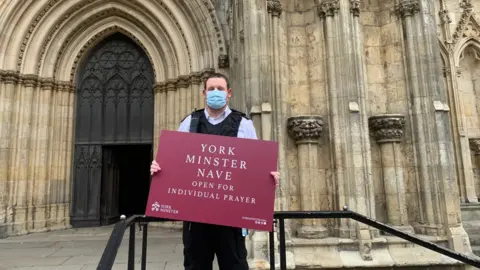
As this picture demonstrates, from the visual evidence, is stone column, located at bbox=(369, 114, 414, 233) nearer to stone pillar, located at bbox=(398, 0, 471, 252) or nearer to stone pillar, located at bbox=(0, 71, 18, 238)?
stone pillar, located at bbox=(398, 0, 471, 252)

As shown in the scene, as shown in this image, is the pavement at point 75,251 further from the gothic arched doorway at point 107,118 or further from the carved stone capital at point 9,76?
the carved stone capital at point 9,76

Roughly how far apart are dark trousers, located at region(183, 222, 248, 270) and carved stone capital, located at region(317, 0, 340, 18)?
171 inches

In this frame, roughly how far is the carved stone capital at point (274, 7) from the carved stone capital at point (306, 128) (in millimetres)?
1747

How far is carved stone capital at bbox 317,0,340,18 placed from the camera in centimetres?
538

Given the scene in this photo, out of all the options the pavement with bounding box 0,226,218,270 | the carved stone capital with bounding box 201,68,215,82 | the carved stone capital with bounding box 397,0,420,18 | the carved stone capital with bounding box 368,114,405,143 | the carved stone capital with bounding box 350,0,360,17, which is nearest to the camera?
the pavement with bounding box 0,226,218,270

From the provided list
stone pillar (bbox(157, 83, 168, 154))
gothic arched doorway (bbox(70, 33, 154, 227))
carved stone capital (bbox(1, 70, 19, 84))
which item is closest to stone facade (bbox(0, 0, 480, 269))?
stone pillar (bbox(157, 83, 168, 154))

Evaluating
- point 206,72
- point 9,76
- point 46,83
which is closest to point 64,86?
point 46,83

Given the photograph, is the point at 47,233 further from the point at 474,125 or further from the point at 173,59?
the point at 474,125

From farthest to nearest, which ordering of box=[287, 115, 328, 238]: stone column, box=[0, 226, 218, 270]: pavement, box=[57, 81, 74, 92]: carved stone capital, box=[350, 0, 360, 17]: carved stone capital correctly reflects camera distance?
1. box=[57, 81, 74, 92]: carved stone capital
2. box=[350, 0, 360, 17]: carved stone capital
3. box=[287, 115, 328, 238]: stone column
4. box=[0, 226, 218, 270]: pavement

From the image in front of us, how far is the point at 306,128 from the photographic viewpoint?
16.7 feet

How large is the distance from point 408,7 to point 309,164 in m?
3.16

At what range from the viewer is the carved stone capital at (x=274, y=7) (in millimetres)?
5406

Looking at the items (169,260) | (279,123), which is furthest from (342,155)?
(169,260)

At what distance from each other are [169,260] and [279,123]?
267cm
